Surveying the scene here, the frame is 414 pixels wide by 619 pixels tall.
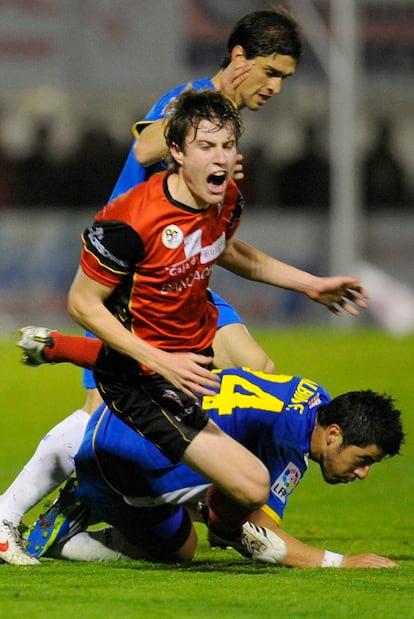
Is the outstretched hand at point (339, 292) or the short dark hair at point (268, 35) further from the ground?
the short dark hair at point (268, 35)

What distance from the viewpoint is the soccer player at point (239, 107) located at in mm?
6801

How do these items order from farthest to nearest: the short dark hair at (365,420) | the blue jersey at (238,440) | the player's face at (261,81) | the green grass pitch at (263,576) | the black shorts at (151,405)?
the player's face at (261,81), the blue jersey at (238,440), the short dark hair at (365,420), the black shorts at (151,405), the green grass pitch at (263,576)

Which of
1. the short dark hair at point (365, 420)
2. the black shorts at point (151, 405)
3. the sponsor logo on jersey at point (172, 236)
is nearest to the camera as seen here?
the sponsor logo on jersey at point (172, 236)

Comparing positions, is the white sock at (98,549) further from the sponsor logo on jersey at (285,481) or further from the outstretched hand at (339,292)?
the outstretched hand at (339,292)

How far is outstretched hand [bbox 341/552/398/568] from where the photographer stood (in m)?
6.25

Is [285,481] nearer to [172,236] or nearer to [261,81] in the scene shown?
[172,236]

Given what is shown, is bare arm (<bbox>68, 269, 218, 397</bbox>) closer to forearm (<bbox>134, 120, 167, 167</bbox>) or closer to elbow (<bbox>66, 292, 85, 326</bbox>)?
elbow (<bbox>66, 292, 85, 326</bbox>)

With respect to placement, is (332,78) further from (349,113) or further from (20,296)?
(20,296)

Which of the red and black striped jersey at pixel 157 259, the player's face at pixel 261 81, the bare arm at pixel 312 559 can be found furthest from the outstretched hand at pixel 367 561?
the player's face at pixel 261 81

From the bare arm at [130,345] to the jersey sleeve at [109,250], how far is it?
1.8 inches

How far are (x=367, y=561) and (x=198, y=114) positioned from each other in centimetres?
212

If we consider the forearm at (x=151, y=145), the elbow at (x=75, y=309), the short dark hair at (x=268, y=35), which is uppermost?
the short dark hair at (x=268, y=35)

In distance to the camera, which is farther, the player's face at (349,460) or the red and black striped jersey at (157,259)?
the player's face at (349,460)

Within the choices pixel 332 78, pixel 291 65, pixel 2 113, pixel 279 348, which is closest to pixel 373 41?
pixel 332 78
